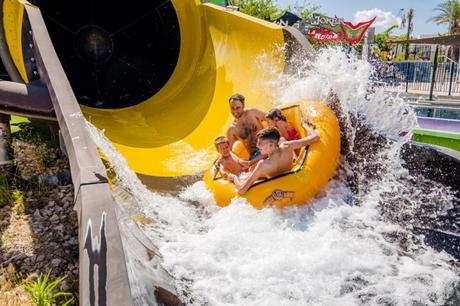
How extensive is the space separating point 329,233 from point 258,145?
85 centimetres

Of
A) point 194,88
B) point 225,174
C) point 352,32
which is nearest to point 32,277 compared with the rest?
point 225,174

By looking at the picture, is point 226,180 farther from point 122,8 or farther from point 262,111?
point 122,8

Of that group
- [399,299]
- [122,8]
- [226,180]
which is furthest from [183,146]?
[399,299]

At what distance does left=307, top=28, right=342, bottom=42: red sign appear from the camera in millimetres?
15852

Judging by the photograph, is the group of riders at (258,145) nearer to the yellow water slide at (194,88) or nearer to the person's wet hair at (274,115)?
the person's wet hair at (274,115)

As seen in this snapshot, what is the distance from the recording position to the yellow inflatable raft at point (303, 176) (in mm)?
3258

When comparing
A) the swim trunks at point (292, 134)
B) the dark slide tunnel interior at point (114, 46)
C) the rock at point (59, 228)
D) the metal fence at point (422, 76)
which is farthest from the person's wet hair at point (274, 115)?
the metal fence at point (422, 76)

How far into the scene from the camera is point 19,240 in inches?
121

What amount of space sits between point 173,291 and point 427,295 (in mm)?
1475

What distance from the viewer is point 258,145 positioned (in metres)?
3.35

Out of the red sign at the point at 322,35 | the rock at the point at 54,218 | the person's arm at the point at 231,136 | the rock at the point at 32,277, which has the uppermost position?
the red sign at the point at 322,35

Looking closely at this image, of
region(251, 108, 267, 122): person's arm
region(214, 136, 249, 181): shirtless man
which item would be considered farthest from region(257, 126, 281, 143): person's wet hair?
region(251, 108, 267, 122): person's arm

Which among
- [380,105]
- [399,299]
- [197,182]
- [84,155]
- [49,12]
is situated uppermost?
[49,12]

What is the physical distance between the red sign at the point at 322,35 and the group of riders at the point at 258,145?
12602mm
